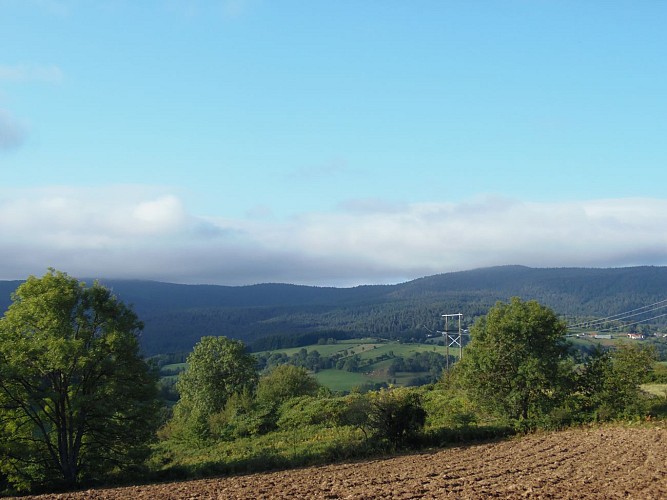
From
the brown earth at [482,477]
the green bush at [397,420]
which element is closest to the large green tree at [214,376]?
the green bush at [397,420]

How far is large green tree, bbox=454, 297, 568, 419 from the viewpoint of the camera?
42312mm

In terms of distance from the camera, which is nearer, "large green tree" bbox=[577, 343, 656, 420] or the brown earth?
the brown earth

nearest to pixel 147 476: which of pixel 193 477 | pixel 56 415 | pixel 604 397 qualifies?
pixel 193 477

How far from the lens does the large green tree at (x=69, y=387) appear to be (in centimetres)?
3250

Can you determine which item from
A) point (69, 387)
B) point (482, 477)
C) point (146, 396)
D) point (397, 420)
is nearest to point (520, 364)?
point (397, 420)

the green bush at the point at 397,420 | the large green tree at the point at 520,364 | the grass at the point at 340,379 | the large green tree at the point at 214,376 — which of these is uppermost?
the large green tree at the point at 520,364

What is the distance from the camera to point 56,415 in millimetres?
33844

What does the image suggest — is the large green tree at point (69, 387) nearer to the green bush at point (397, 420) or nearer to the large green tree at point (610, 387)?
the green bush at point (397, 420)

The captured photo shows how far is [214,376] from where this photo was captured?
8350 cm

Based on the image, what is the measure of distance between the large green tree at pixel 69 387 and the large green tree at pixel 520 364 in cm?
2265

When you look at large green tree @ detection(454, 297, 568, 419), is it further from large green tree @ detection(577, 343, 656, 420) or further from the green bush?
the green bush

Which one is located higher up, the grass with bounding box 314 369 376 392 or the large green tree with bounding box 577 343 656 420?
the large green tree with bounding box 577 343 656 420

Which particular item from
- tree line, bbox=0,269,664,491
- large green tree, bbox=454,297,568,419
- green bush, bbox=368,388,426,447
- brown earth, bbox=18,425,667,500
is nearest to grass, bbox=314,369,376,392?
tree line, bbox=0,269,664,491

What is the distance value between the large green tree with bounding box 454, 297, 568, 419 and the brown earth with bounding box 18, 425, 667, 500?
6.07 meters
